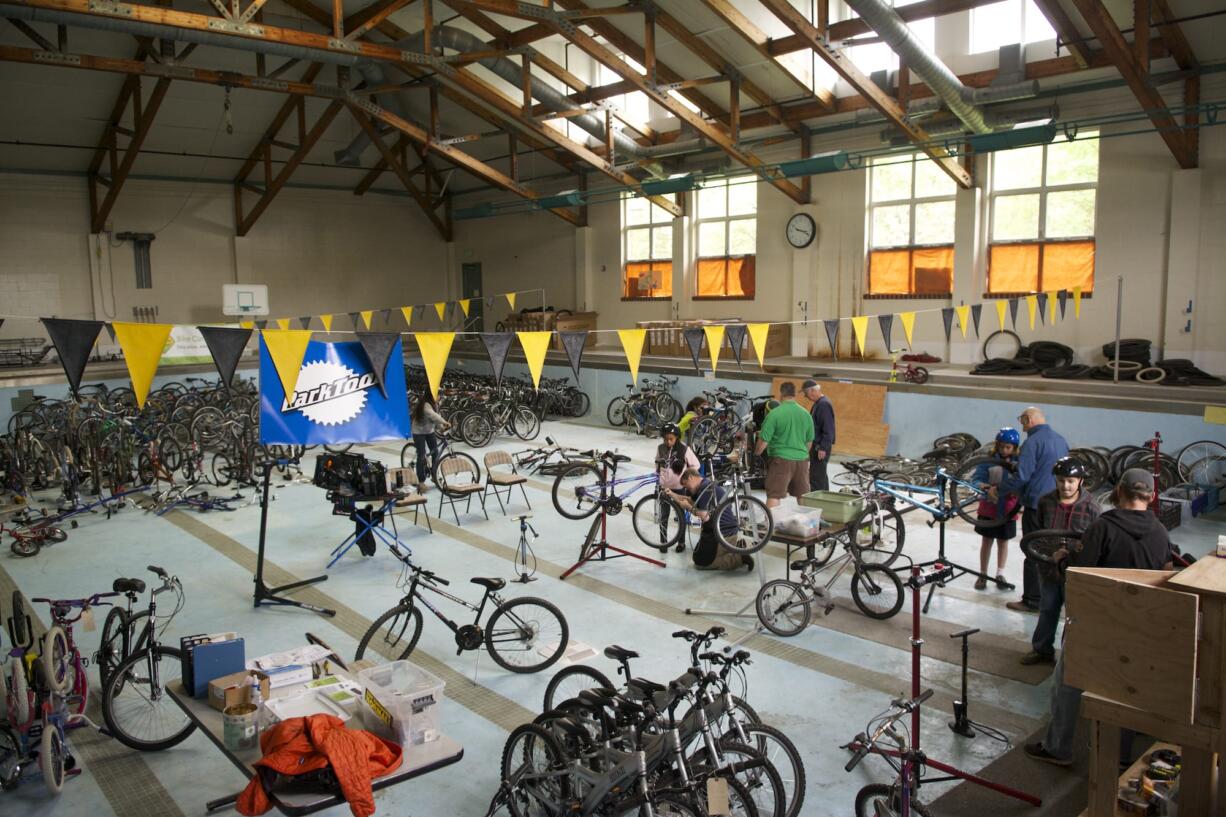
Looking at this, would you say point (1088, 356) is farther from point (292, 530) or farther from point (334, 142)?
point (334, 142)

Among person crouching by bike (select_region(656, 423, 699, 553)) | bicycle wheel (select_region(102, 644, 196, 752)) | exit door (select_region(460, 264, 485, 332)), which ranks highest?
exit door (select_region(460, 264, 485, 332))

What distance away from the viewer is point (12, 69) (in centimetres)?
1528

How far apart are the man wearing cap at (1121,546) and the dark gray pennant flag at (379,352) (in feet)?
15.9

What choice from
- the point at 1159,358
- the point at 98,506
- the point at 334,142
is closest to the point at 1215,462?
the point at 1159,358

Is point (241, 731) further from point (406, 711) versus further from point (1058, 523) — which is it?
point (1058, 523)

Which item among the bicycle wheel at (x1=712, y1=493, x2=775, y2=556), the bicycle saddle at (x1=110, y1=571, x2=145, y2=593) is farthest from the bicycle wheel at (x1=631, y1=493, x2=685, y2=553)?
the bicycle saddle at (x1=110, y1=571, x2=145, y2=593)

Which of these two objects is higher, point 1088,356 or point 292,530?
point 1088,356

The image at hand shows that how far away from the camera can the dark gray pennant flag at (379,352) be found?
21.4 feet

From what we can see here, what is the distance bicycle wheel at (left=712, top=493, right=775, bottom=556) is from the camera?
23.8ft

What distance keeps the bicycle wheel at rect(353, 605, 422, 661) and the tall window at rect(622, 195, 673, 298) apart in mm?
14471

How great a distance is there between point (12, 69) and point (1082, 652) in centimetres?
1895

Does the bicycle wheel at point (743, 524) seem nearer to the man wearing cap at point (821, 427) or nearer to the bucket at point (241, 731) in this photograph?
the man wearing cap at point (821, 427)

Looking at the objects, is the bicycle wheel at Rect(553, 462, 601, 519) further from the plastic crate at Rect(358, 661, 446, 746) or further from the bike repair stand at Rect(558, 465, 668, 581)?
the plastic crate at Rect(358, 661, 446, 746)

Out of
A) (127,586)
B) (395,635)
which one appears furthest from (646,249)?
(127,586)
